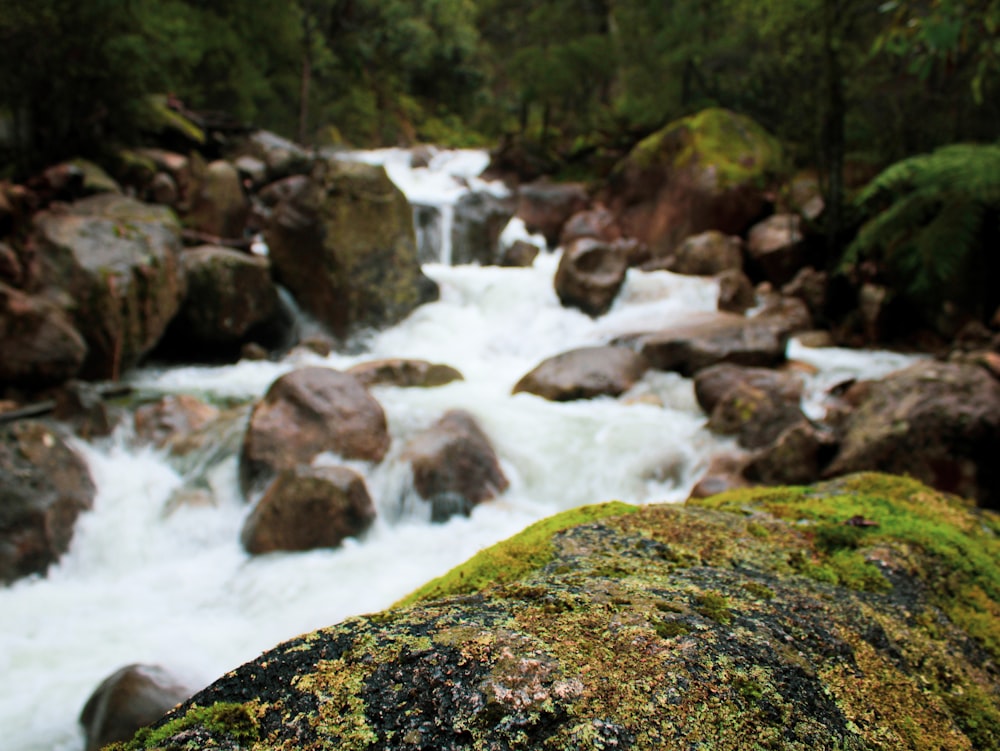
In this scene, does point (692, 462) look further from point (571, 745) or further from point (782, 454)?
point (571, 745)

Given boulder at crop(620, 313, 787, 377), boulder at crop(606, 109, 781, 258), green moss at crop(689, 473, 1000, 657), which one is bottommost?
boulder at crop(620, 313, 787, 377)

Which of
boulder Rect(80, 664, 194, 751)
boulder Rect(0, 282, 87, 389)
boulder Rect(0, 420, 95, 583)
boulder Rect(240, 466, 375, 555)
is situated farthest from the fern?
boulder Rect(0, 282, 87, 389)

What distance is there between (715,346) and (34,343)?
8.28 metres

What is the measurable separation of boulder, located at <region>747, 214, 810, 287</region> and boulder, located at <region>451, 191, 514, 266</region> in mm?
5822

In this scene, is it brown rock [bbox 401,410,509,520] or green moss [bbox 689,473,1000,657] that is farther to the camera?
brown rock [bbox 401,410,509,520]

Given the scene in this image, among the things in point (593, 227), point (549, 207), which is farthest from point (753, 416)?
point (549, 207)

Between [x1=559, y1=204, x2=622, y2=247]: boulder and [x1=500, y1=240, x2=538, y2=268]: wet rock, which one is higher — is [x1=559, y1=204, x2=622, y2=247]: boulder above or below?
above

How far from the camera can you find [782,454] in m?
5.40

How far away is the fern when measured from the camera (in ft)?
28.5

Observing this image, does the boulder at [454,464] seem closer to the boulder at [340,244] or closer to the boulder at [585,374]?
the boulder at [585,374]

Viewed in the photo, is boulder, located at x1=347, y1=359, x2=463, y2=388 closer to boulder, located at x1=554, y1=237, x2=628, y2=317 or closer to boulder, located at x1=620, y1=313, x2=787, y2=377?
boulder, located at x1=620, y1=313, x2=787, y2=377

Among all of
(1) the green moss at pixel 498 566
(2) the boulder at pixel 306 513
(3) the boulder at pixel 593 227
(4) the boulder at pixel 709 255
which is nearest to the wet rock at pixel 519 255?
(3) the boulder at pixel 593 227

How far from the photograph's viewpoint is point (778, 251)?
13055 millimetres

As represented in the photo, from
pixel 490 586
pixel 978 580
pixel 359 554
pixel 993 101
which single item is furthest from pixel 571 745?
pixel 993 101
